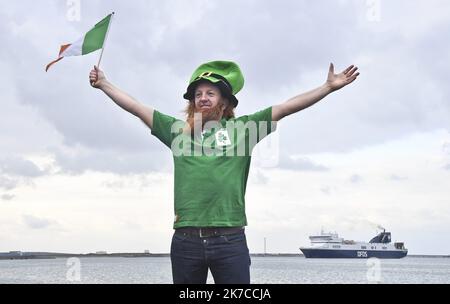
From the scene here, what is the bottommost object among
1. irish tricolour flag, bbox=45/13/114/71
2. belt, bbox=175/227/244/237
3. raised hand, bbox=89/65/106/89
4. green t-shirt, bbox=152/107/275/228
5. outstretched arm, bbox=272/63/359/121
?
belt, bbox=175/227/244/237

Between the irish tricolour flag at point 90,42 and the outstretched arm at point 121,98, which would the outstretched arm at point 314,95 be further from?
the irish tricolour flag at point 90,42

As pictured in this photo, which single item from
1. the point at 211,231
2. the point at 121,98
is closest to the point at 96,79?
the point at 121,98

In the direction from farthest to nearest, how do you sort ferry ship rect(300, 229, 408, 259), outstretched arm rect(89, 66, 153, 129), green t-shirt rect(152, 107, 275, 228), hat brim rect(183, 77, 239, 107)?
ferry ship rect(300, 229, 408, 259)
outstretched arm rect(89, 66, 153, 129)
hat brim rect(183, 77, 239, 107)
green t-shirt rect(152, 107, 275, 228)

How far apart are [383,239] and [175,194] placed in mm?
122158

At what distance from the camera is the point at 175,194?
4.11 metres

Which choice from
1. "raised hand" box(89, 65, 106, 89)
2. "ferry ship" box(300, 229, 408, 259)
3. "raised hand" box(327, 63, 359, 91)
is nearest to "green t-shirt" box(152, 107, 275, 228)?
"raised hand" box(327, 63, 359, 91)

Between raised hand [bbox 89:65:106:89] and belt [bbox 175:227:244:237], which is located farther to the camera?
raised hand [bbox 89:65:106:89]

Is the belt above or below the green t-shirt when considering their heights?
below

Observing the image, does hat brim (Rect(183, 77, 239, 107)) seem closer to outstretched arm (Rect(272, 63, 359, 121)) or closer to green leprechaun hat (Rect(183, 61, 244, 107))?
green leprechaun hat (Rect(183, 61, 244, 107))

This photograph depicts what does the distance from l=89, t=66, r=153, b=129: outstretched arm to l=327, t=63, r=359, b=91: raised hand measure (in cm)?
128

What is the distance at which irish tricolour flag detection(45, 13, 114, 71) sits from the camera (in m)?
5.12

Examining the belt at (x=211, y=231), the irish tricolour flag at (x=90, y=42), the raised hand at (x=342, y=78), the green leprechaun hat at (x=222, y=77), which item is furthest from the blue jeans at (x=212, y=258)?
the irish tricolour flag at (x=90, y=42)

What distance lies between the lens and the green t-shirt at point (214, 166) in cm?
395
